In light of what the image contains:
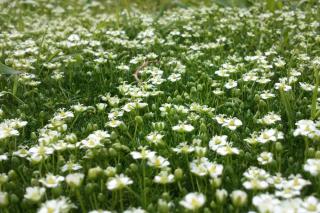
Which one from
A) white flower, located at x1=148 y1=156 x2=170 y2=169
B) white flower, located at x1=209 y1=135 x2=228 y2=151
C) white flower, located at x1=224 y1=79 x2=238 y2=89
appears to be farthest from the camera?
white flower, located at x1=224 y1=79 x2=238 y2=89

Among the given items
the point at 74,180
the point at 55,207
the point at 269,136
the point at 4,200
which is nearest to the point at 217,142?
the point at 269,136

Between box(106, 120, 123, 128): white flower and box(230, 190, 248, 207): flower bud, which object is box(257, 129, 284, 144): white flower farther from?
box(106, 120, 123, 128): white flower

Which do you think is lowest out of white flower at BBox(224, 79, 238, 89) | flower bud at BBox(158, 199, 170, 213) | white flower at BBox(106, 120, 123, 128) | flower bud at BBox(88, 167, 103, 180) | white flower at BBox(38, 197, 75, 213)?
flower bud at BBox(158, 199, 170, 213)

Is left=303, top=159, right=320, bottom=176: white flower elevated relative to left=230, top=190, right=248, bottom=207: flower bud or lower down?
elevated

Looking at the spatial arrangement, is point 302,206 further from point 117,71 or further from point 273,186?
point 117,71

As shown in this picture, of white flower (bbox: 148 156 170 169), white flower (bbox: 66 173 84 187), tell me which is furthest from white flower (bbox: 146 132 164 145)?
white flower (bbox: 66 173 84 187)

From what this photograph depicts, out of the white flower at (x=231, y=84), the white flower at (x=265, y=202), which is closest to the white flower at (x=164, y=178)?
the white flower at (x=265, y=202)

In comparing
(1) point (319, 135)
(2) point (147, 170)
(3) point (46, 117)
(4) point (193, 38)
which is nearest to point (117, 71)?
(3) point (46, 117)

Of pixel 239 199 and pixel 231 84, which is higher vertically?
pixel 231 84

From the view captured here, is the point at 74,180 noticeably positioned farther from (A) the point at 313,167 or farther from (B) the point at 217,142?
(A) the point at 313,167
